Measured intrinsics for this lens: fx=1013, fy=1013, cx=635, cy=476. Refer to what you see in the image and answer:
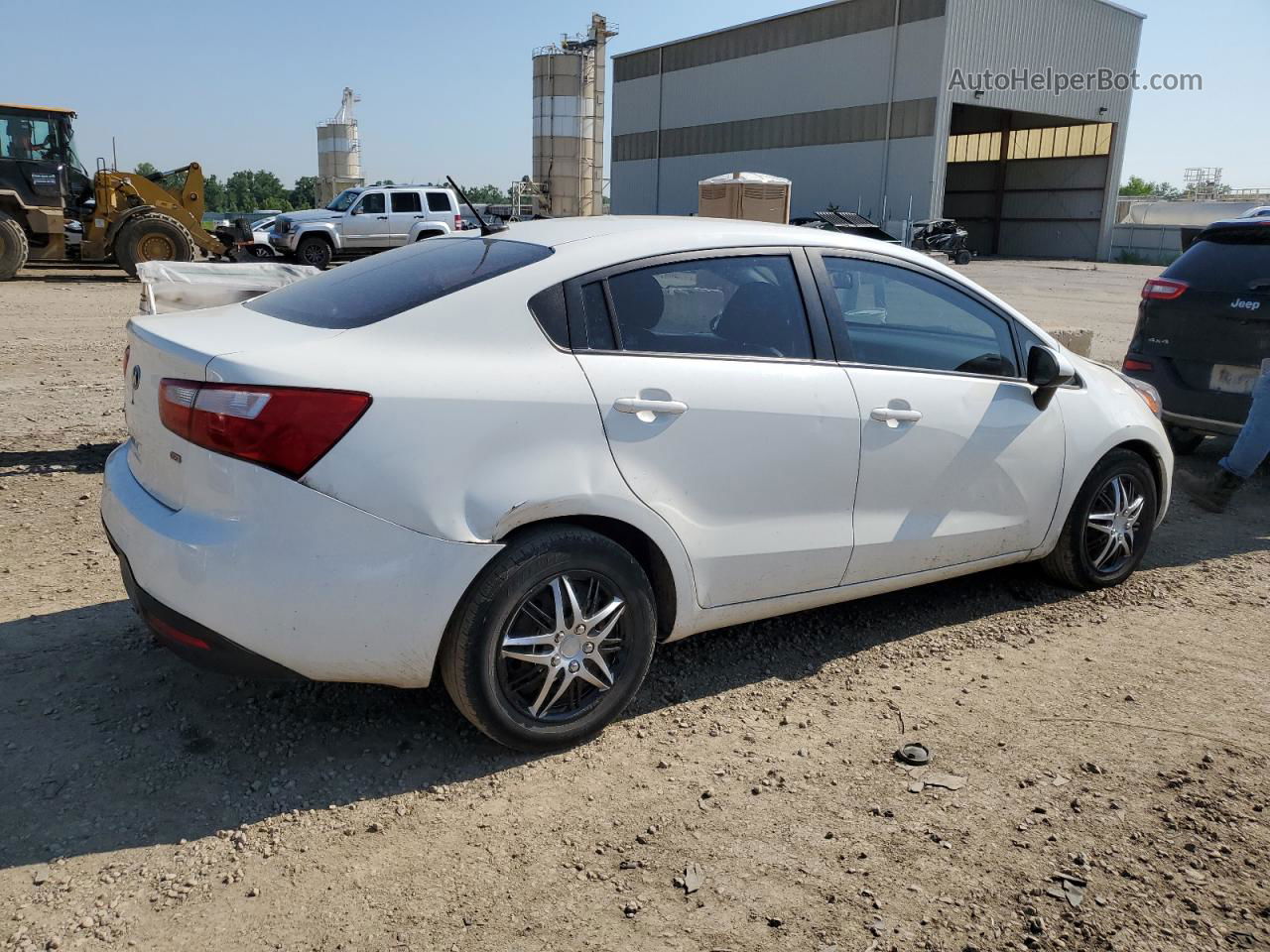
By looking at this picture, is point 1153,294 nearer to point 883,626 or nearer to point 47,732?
point 883,626

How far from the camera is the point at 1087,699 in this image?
3.63m

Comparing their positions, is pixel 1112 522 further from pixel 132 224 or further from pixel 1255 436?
pixel 132 224

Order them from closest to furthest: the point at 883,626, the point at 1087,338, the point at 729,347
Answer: the point at 729,347
the point at 883,626
the point at 1087,338

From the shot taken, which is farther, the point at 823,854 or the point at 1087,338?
the point at 1087,338

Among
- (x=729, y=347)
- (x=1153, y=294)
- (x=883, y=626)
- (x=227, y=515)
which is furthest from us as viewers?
(x=1153, y=294)

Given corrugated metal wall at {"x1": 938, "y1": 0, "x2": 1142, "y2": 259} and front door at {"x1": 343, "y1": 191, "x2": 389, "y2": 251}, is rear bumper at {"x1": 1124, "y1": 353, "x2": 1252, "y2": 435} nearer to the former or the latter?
front door at {"x1": 343, "y1": 191, "x2": 389, "y2": 251}

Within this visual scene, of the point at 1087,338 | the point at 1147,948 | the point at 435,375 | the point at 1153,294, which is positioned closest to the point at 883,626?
the point at 1147,948

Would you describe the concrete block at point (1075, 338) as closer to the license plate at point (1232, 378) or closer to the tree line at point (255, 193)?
the license plate at point (1232, 378)

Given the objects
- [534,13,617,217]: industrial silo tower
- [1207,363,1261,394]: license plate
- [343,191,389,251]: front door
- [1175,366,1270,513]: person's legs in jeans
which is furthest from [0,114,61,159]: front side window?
[534,13,617,217]: industrial silo tower

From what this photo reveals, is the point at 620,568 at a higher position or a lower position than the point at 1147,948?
higher

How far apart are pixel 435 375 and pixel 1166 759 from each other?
8.43ft

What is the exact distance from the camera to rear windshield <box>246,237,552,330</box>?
3094 mm

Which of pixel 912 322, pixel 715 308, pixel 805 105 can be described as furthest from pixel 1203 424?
pixel 805 105

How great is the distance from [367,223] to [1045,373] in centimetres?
2345
